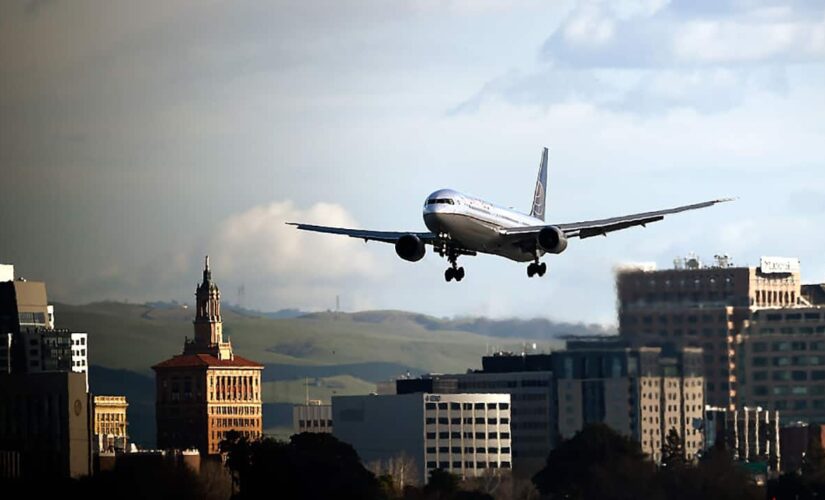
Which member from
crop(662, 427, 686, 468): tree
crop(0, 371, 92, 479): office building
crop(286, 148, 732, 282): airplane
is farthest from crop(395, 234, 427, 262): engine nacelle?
crop(662, 427, 686, 468): tree

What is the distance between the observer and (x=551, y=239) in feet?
412

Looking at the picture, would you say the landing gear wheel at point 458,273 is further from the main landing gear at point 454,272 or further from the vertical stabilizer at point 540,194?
the vertical stabilizer at point 540,194

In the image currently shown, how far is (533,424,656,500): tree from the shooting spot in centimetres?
17662

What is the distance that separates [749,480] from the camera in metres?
178

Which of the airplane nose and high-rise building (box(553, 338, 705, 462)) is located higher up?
the airplane nose

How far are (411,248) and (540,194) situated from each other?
34522mm

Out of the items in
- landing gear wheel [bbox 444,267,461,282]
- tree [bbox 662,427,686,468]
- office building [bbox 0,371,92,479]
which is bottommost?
tree [bbox 662,427,686,468]

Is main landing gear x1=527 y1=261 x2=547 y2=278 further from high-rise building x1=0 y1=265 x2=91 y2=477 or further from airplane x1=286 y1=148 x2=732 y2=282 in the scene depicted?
high-rise building x1=0 y1=265 x2=91 y2=477

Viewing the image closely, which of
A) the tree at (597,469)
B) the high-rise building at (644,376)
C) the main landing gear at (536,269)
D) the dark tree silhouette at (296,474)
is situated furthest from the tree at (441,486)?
the main landing gear at (536,269)

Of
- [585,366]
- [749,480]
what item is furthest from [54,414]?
[749,480]

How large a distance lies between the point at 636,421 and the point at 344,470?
39.9m

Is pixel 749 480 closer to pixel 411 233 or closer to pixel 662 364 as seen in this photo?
pixel 662 364

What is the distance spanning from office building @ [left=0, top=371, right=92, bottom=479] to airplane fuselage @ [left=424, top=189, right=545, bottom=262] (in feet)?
201

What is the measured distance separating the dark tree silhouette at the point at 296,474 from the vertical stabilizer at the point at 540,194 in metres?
23.9
